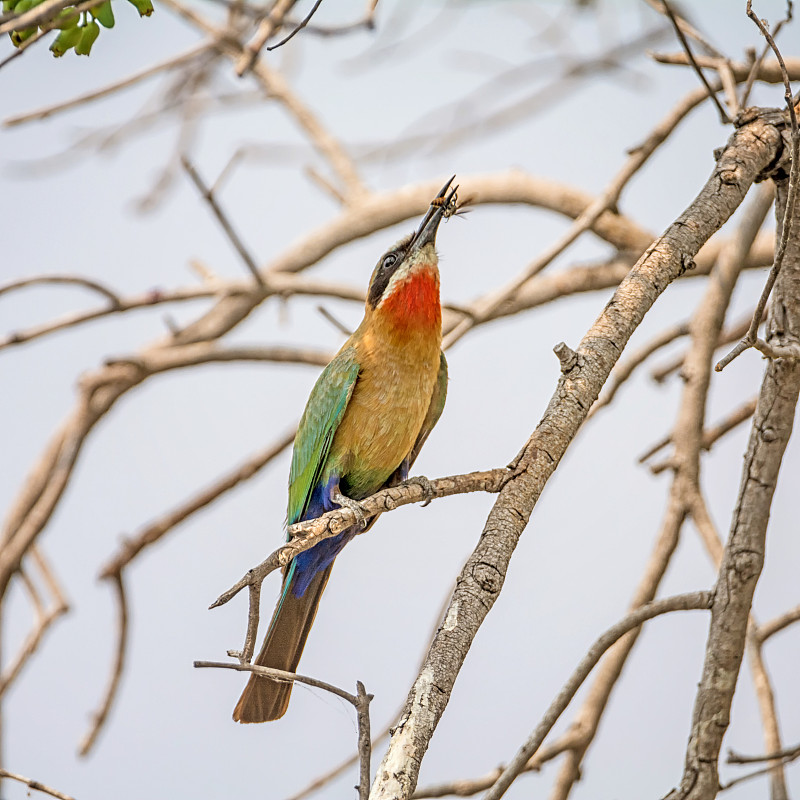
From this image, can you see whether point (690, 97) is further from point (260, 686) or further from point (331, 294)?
point (260, 686)

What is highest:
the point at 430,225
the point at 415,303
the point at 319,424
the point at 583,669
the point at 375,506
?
the point at 430,225

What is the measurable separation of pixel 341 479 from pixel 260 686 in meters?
0.72

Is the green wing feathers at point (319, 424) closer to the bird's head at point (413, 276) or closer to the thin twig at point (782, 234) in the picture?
the bird's head at point (413, 276)

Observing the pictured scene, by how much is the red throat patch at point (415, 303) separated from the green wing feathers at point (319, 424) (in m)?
0.20

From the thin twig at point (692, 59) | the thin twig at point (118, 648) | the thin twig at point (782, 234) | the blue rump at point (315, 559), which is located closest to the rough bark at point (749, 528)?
the thin twig at point (782, 234)

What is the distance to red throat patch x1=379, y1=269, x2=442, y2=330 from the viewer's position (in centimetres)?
302

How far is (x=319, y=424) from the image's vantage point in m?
3.07

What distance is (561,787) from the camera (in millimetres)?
2906

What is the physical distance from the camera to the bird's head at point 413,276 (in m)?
3.04

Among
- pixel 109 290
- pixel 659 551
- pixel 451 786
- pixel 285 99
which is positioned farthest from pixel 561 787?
pixel 285 99

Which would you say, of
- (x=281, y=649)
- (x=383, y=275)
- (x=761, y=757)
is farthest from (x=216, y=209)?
(x=761, y=757)

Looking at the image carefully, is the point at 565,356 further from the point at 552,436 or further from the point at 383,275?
the point at 383,275

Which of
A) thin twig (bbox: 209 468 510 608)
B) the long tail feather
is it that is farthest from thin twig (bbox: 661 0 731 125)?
the long tail feather

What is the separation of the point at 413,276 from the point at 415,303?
11 cm
